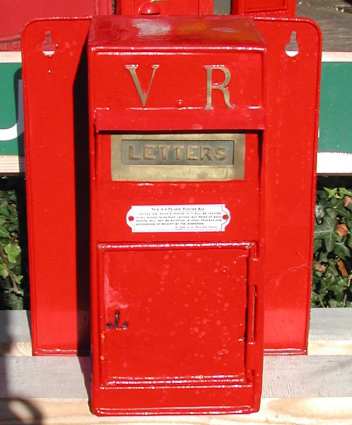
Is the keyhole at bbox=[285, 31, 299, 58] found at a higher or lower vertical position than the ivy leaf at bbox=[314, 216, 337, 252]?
higher

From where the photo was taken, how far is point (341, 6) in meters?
12.1

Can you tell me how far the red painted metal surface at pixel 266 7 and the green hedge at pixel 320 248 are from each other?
2.05m

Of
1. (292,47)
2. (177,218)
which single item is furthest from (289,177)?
(177,218)

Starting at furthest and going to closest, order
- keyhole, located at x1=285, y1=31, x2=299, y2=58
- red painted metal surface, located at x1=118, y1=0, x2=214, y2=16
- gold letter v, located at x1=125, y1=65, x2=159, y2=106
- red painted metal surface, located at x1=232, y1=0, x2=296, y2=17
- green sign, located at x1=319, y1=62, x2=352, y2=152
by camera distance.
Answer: red painted metal surface, located at x1=232, y1=0, x2=296, y2=17
red painted metal surface, located at x1=118, y1=0, x2=214, y2=16
green sign, located at x1=319, y1=62, x2=352, y2=152
keyhole, located at x1=285, y1=31, x2=299, y2=58
gold letter v, located at x1=125, y1=65, x2=159, y2=106

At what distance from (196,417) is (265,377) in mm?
344

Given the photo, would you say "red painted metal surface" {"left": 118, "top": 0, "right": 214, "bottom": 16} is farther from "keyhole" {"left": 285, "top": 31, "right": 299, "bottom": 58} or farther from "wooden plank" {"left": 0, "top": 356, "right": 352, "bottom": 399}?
"wooden plank" {"left": 0, "top": 356, "right": 352, "bottom": 399}

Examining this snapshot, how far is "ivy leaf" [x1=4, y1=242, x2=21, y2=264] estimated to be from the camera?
3.91m

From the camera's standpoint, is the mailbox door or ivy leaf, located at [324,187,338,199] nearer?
the mailbox door

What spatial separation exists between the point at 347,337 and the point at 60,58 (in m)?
1.52

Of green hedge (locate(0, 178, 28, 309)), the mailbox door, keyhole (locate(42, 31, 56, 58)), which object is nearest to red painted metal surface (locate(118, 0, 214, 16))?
keyhole (locate(42, 31, 56, 58))

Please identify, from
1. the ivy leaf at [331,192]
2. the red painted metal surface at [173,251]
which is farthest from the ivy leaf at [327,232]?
the red painted metal surface at [173,251]

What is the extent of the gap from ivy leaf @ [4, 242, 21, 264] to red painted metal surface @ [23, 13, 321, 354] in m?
0.70

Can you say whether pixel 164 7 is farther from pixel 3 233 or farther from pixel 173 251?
pixel 173 251

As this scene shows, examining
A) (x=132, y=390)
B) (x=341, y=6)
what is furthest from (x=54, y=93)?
(x=341, y=6)
